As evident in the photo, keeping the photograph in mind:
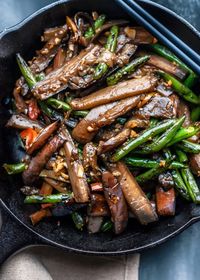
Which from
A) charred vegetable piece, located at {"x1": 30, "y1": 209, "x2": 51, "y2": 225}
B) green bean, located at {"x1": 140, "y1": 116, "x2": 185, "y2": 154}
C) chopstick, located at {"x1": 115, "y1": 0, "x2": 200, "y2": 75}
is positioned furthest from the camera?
charred vegetable piece, located at {"x1": 30, "y1": 209, "x2": 51, "y2": 225}

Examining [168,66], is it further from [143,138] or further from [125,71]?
[143,138]

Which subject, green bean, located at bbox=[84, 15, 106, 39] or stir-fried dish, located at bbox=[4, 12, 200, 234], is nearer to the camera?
stir-fried dish, located at bbox=[4, 12, 200, 234]

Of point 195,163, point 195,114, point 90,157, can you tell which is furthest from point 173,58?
point 90,157

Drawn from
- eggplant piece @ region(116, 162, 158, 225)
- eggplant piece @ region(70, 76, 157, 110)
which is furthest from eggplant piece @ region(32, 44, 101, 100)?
eggplant piece @ region(116, 162, 158, 225)

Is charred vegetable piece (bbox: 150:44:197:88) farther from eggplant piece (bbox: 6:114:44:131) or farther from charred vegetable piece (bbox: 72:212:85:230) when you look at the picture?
charred vegetable piece (bbox: 72:212:85:230)

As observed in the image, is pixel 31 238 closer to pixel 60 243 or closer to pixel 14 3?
pixel 60 243

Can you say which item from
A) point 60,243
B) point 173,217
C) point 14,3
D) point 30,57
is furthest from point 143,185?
point 14,3

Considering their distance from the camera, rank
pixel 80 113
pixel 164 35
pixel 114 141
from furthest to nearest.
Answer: pixel 80 113, pixel 114 141, pixel 164 35

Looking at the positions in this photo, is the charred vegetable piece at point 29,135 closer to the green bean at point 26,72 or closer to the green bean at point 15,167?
the green bean at point 15,167
